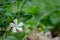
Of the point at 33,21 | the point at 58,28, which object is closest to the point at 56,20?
the point at 58,28

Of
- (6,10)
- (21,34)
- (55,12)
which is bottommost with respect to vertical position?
(21,34)

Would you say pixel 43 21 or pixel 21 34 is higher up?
pixel 43 21

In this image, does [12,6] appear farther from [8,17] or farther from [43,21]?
[43,21]

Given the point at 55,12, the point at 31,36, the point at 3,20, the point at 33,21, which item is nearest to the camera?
the point at 3,20

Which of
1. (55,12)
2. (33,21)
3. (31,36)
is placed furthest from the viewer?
(55,12)

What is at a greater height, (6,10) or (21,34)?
(6,10)

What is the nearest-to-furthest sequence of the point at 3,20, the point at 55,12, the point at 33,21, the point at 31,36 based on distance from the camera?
1. the point at 3,20
2. the point at 31,36
3. the point at 33,21
4. the point at 55,12

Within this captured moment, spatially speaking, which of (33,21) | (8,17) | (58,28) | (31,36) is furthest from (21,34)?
(58,28)

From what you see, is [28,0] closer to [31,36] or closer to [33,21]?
[31,36]

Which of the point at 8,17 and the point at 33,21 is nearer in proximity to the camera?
the point at 8,17
